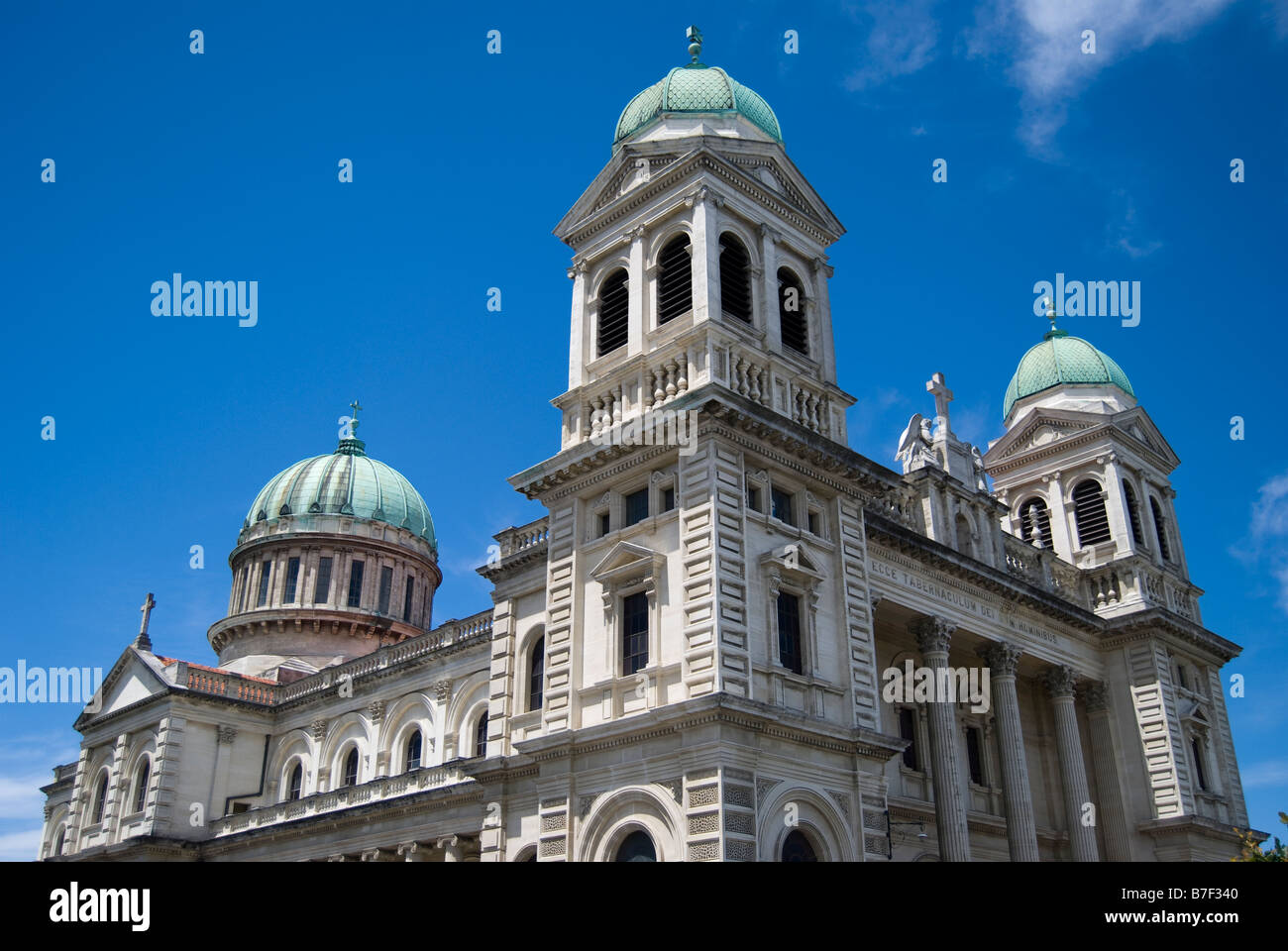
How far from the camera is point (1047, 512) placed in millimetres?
48750

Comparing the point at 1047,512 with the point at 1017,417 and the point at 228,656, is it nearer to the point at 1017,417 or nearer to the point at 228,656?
the point at 1017,417

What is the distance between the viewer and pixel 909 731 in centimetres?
3766

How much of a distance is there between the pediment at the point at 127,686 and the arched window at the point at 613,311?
27.9 meters

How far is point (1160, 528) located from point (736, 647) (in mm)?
30569

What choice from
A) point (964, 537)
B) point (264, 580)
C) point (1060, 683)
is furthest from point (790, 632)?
point (264, 580)

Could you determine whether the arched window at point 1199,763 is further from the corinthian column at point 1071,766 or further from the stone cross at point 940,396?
the stone cross at point 940,396

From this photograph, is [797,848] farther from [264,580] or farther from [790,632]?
[264,580]

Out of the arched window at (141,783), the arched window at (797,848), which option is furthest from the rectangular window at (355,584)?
the arched window at (797,848)

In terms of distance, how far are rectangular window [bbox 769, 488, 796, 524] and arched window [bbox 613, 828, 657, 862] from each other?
28.1 feet

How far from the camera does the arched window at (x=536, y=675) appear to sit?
32.7 m

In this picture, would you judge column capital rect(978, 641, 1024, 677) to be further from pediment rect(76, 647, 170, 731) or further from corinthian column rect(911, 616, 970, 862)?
pediment rect(76, 647, 170, 731)

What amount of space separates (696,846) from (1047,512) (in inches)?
1184
